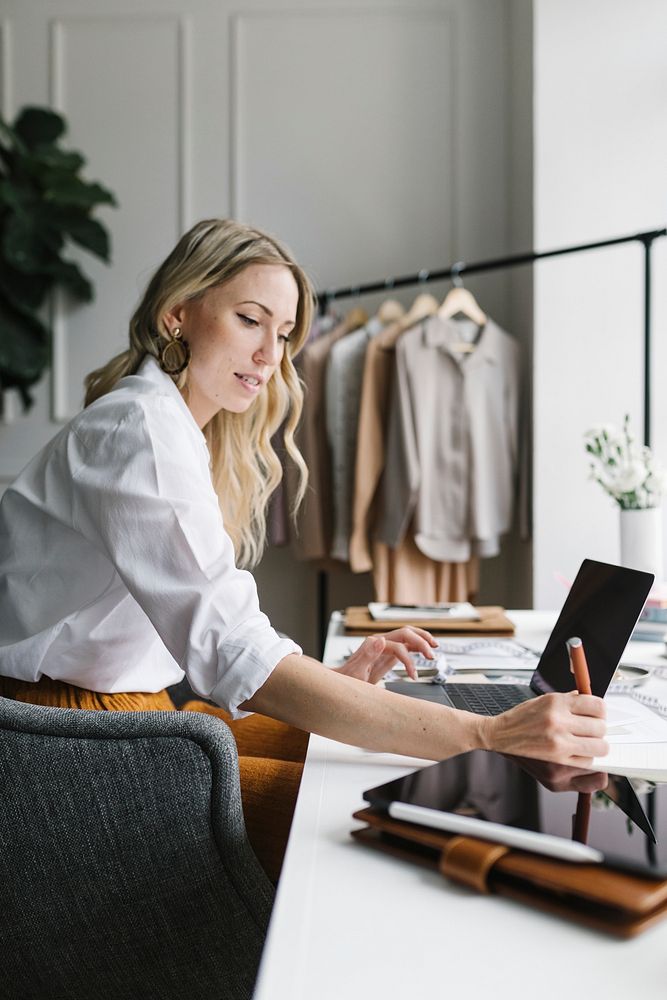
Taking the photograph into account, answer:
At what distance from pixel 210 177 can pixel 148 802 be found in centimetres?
301

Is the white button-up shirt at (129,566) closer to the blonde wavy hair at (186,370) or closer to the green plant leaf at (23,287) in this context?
the blonde wavy hair at (186,370)

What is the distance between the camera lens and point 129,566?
967 mm

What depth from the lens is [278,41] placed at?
3303 mm

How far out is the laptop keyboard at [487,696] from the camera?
1.08 meters

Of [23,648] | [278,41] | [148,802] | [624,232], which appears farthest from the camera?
[278,41]

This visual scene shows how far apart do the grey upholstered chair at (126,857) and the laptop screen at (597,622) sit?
445 millimetres

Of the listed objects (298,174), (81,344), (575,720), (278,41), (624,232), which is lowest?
(575,720)

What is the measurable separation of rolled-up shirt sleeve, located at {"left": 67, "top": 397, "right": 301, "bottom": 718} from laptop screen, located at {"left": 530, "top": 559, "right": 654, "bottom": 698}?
35 cm

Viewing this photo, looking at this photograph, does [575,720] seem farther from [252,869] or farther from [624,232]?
[624,232]

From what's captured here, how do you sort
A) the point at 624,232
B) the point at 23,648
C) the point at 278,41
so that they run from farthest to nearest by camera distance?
1. the point at 278,41
2. the point at 624,232
3. the point at 23,648

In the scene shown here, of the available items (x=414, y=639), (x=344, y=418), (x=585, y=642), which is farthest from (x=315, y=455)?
(x=585, y=642)

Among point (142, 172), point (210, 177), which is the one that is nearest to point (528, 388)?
point (210, 177)

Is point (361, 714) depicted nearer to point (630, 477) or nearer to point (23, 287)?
point (630, 477)

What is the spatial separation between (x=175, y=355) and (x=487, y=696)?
2.17ft
